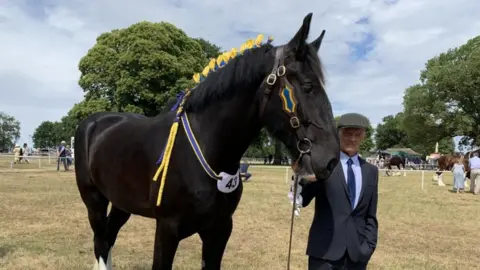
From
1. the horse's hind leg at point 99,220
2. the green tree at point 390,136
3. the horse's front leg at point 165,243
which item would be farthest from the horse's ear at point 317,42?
the green tree at point 390,136

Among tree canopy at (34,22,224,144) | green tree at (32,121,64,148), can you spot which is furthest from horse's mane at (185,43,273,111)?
green tree at (32,121,64,148)

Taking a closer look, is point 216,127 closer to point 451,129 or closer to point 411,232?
point 411,232

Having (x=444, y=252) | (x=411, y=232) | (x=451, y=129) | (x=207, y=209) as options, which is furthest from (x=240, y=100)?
(x=451, y=129)

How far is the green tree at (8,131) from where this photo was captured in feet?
331

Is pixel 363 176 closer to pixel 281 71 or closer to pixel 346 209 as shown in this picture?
pixel 346 209

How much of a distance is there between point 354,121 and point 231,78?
90 centimetres

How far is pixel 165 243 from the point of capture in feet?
9.21

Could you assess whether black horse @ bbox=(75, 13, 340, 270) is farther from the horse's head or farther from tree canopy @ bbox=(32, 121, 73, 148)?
tree canopy @ bbox=(32, 121, 73, 148)

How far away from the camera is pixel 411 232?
812cm

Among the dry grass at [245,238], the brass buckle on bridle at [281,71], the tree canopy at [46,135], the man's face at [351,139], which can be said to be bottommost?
the dry grass at [245,238]

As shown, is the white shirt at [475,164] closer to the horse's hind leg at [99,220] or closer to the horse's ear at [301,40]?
the horse's hind leg at [99,220]

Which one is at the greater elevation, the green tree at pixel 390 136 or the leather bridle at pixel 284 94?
the green tree at pixel 390 136

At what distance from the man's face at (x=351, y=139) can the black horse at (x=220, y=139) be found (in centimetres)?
62

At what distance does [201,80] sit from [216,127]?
1.74ft
